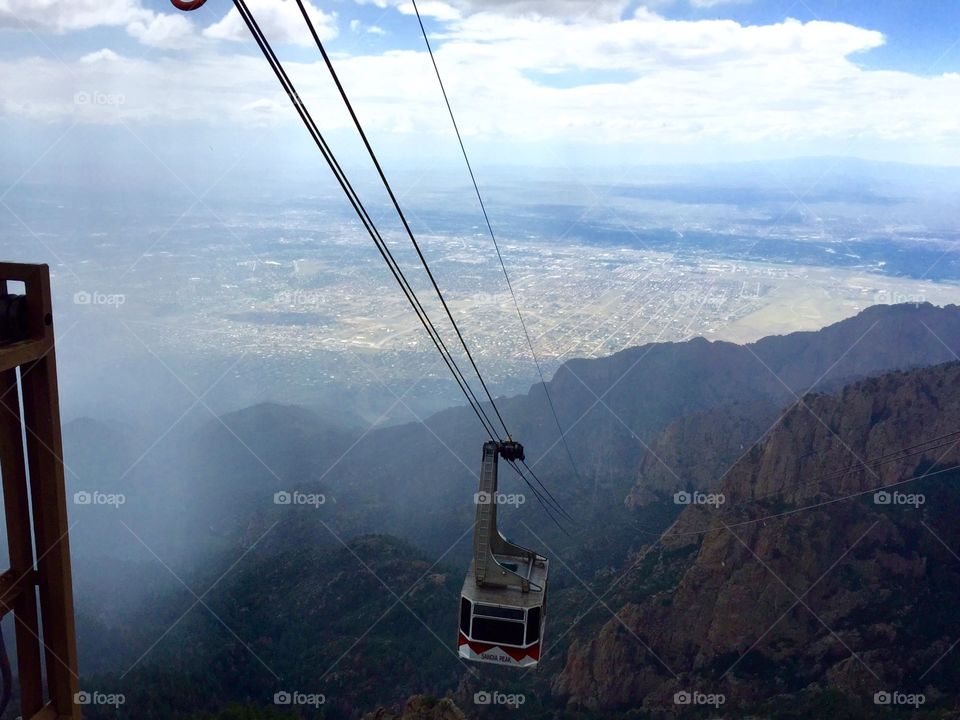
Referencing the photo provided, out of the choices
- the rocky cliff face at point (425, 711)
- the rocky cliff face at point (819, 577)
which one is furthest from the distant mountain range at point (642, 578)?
the rocky cliff face at point (425, 711)

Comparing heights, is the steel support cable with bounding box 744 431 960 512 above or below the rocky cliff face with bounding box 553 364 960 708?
above

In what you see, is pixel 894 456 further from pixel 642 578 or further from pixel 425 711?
pixel 425 711

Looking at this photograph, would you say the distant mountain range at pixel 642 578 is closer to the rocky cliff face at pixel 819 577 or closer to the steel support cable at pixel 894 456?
the rocky cliff face at pixel 819 577

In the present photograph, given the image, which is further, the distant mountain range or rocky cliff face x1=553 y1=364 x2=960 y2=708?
the distant mountain range

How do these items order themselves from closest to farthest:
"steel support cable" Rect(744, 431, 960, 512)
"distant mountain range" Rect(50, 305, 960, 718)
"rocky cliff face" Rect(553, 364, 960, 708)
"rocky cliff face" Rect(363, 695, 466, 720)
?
1. "rocky cliff face" Rect(363, 695, 466, 720)
2. "rocky cliff face" Rect(553, 364, 960, 708)
3. "distant mountain range" Rect(50, 305, 960, 718)
4. "steel support cable" Rect(744, 431, 960, 512)

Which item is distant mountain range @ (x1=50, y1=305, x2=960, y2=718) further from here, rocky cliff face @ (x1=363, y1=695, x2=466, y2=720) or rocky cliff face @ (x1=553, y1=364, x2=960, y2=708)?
rocky cliff face @ (x1=363, y1=695, x2=466, y2=720)

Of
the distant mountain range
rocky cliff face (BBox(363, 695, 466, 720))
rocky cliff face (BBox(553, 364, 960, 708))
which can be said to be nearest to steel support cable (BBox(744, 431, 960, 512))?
rocky cliff face (BBox(553, 364, 960, 708))

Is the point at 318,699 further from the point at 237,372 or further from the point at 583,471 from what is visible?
the point at 237,372
